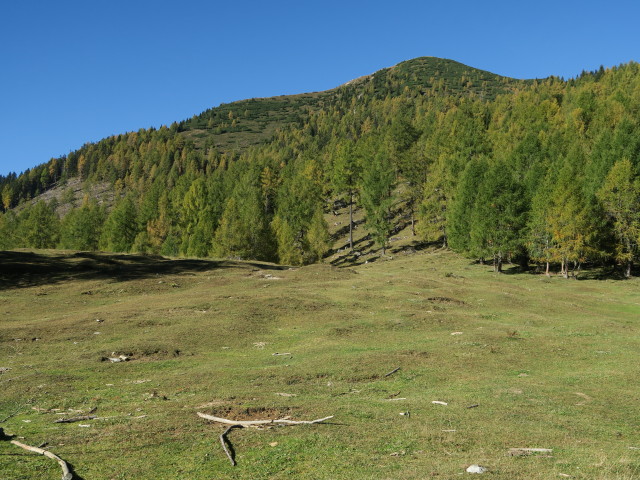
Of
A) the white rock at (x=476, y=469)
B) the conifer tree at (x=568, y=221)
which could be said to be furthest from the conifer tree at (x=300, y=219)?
the white rock at (x=476, y=469)

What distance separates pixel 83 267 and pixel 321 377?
42475 mm

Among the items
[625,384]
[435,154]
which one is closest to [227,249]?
[435,154]

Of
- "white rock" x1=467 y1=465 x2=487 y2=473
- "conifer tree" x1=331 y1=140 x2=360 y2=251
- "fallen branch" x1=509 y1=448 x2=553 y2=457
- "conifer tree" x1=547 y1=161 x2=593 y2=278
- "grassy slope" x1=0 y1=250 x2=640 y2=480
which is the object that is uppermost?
"conifer tree" x1=331 y1=140 x2=360 y2=251

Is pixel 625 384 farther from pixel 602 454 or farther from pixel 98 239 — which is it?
pixel 98 239

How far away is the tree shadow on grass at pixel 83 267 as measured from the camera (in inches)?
1779

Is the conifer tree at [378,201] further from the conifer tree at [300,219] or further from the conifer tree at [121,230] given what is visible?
the conifer tree at [121,230]

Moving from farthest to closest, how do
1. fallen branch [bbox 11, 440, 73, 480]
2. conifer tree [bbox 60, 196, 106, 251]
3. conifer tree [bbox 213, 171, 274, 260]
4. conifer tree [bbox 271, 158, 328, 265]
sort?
1. conifer tree [bbox 60, 196, 106, 251]
2. conifer tree [bbox 271, 158, 328, 265]
3. conifer tree [bbox 213, 171, 274, 260]
4. fallen branch [bbox 11, 440, 73, 480]

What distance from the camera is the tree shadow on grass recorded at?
45.2 m

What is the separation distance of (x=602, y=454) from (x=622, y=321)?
28.1m

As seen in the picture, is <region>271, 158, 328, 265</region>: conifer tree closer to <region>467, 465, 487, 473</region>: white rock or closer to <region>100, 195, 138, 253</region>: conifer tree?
<region>100, 195, 138, 253</region>: conifer tree

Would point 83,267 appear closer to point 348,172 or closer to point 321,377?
point 321,377

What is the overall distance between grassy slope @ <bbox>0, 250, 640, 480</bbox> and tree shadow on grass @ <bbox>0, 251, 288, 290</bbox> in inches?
50.5

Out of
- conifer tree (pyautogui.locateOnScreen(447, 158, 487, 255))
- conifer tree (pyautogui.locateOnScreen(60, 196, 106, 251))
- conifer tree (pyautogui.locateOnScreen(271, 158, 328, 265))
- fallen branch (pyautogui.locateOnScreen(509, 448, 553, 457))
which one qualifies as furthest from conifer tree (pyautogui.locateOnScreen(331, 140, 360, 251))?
fallen branch (pyautogui.locateOnScreen(509, 448, 553, 457))

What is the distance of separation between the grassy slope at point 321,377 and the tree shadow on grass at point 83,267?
1282 mm
